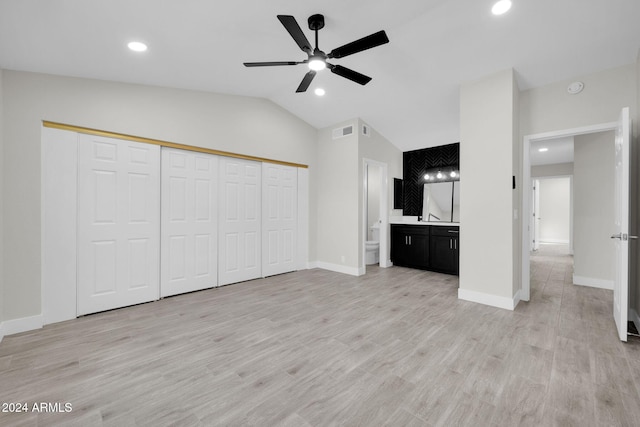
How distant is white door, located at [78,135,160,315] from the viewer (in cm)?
299

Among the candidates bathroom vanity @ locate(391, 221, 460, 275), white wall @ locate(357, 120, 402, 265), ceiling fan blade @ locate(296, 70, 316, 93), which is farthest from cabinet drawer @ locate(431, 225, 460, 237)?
ceiling fan blade @ locate(296, 70, 316, 93)

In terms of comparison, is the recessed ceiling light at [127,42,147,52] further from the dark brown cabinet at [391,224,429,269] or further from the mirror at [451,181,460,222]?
the mirror at [451,181,460,222]

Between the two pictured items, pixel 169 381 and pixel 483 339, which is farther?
pixel 483 339

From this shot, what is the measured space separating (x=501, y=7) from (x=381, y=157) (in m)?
3.06

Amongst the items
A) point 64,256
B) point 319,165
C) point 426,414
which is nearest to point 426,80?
point 319,165

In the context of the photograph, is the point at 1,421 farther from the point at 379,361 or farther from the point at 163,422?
the point at 379,361

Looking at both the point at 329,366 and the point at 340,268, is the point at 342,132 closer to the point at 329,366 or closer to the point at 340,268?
the point at 340,268

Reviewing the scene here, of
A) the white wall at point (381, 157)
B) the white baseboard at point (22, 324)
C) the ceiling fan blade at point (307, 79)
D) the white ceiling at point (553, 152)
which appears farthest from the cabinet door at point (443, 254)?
the white baseboard at point (22, 324)

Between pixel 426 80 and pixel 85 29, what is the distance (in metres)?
3.61

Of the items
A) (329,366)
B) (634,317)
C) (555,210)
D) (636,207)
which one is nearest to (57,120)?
(329,366)

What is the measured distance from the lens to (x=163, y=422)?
149 centimetres

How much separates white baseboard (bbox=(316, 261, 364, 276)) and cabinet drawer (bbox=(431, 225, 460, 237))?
1.55 meters

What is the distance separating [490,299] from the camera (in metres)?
3.30

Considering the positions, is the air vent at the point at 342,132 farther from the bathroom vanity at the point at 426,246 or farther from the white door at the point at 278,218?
the bathroom vanity at the point at 426,246
